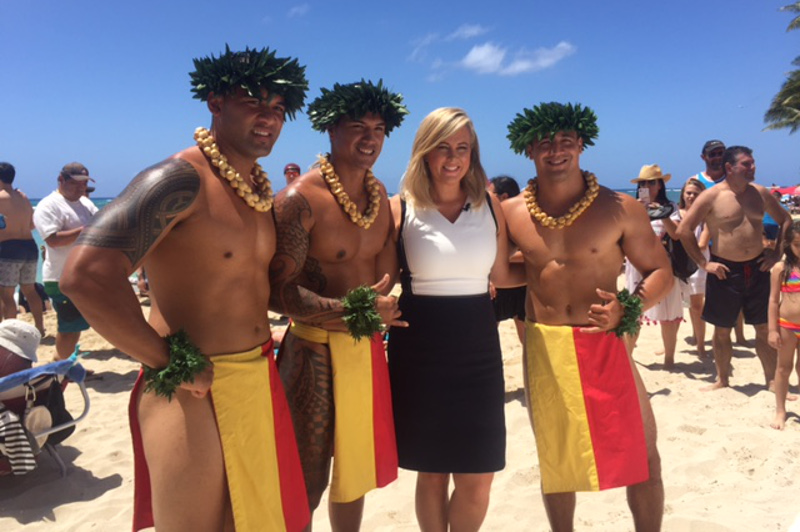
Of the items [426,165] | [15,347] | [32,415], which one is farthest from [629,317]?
[15,347]

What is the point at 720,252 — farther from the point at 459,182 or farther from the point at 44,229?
the point at 44,229

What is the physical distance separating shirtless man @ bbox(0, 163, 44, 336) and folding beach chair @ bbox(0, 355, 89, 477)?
4.14 m

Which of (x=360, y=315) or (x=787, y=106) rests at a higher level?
(x=787, y=106)

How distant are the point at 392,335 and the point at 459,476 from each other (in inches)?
33.6

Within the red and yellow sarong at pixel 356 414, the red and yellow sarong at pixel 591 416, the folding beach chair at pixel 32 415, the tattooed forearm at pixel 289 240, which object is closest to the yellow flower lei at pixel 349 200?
the tattooed forearm at pixel 289 240

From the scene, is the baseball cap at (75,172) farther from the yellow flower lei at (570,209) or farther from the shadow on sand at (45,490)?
the yellow flower lei at (570,209)

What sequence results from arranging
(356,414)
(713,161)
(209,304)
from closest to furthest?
(209,304) < (356,414) < (713,161)

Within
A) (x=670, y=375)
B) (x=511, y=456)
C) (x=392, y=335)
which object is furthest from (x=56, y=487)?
(x=670, y=375)

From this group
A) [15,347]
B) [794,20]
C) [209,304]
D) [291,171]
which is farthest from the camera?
[794,20]

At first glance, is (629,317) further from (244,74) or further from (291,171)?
(291,171)

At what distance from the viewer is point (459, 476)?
120 inches

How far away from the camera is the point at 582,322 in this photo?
3086 millimetres

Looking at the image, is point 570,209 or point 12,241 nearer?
point 570,209

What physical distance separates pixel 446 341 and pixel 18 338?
3848 mm
